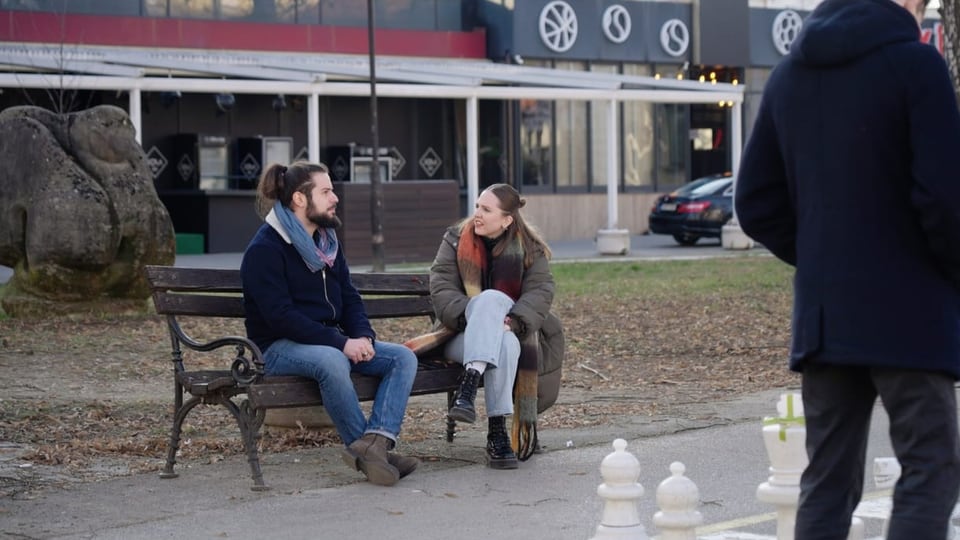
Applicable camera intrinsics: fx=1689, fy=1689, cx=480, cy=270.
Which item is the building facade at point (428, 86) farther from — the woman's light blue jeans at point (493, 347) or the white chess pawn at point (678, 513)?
the white chess pawn at point (678, 513)

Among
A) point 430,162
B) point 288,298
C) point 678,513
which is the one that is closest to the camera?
point 678,513

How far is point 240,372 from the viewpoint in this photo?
305 inches

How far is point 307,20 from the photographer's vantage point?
34.6 metres

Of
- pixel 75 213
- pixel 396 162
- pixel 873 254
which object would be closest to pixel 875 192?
pixel 873 254

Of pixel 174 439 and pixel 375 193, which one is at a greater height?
pixel 375 193

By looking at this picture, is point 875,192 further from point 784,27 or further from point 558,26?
point 784,27

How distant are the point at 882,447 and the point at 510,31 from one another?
28501 mm

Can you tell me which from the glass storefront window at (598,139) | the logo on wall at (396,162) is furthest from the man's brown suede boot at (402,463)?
the glass storefront window at (598,139)

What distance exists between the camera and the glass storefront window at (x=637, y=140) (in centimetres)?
3909

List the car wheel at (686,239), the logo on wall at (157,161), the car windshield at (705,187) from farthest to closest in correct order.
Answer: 1. the car wheel at (686,239)
2. the car windshield at (705,187)
3. the logo on wall at (157,161)

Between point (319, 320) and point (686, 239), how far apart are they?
2573cm

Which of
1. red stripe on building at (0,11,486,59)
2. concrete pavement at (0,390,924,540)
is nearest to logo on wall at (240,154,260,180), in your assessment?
red stripe on building at (0,11,486,59)

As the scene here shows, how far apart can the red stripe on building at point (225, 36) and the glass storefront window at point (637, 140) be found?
13.5ft

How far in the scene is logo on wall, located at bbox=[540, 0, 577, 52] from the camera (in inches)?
1454
